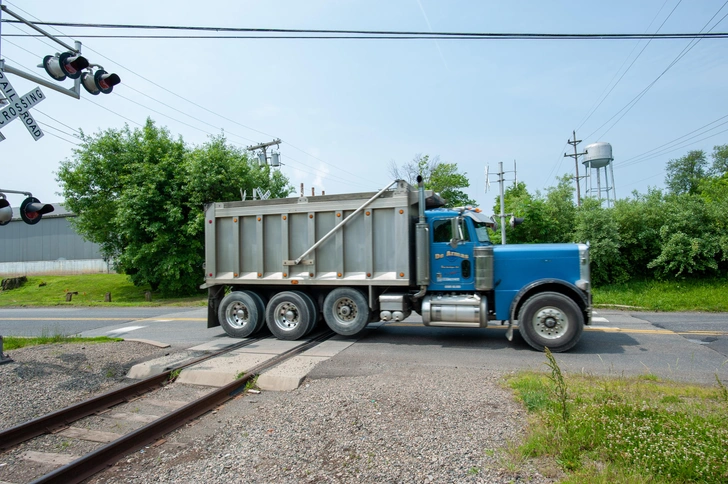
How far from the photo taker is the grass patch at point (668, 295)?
13.8 meters

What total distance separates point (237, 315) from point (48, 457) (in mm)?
5775

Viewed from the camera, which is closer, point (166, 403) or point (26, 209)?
point (166, 403)

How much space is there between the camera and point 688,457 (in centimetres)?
330

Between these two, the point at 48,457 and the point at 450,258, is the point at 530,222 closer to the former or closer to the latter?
the point at 450,258

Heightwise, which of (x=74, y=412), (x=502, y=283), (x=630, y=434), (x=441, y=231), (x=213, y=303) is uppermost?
(x=441, y=231)

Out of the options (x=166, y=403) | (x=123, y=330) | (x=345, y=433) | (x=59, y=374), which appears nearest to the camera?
(x=345, y=433)

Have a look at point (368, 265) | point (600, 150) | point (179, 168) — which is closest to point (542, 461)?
point (368, 265)

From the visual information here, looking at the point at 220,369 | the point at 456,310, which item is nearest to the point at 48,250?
the point at 220,369

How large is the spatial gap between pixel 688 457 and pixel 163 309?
17.9m

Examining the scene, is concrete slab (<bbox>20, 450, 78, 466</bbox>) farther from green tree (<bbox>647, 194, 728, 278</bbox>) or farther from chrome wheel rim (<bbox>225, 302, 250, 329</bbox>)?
green tree (<bbox>647, 194, 728, 278</bbox>)

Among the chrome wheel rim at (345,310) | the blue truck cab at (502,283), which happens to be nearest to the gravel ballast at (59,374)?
the chrome wheel rim at (345,310)

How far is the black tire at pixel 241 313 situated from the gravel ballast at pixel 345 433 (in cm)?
322

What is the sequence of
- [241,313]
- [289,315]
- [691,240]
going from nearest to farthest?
[289,315]
[241,313]
[691,240]

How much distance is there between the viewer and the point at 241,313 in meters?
10.1
